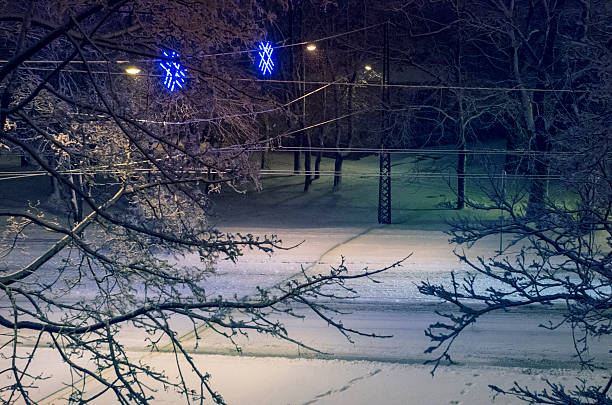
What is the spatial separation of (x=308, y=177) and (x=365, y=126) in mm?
4734

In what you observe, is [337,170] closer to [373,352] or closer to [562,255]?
[373,352]

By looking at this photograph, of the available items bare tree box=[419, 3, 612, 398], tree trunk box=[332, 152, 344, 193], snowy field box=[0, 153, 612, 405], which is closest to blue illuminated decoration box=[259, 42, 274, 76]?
snowy field box=[0, 153, 612, 405]

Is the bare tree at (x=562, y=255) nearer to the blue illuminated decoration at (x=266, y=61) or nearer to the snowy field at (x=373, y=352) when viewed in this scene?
the snowy field at (x=373, y=352)

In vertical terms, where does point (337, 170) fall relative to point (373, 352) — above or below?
above

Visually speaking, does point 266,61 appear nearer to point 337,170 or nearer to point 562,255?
point 562,255

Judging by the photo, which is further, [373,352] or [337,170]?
[337,170]

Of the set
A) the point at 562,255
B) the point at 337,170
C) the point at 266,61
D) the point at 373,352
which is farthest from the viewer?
the point at 337,170

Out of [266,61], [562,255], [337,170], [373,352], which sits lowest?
[373,352]

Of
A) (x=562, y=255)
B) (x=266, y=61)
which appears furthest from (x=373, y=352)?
(x=266, y=61)

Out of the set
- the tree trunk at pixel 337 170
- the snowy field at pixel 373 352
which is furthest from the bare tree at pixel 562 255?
the tree trunk at pixel 337 170

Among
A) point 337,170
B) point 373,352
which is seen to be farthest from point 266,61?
point 337,170

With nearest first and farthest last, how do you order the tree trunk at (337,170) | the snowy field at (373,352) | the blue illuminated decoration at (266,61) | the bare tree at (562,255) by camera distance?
the bare tree at (562,255)
the snowy field at (373,352)
the blue illuminated decoration at (266,61)
the tree trunk at (337,170)

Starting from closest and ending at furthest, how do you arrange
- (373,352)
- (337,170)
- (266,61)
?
1. (373,352)
2. (266,61)
3. (337,170)

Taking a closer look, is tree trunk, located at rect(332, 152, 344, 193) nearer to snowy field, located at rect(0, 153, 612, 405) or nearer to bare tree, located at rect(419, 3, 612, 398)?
snowy field, located at rect(0, 153, 612, 405)
